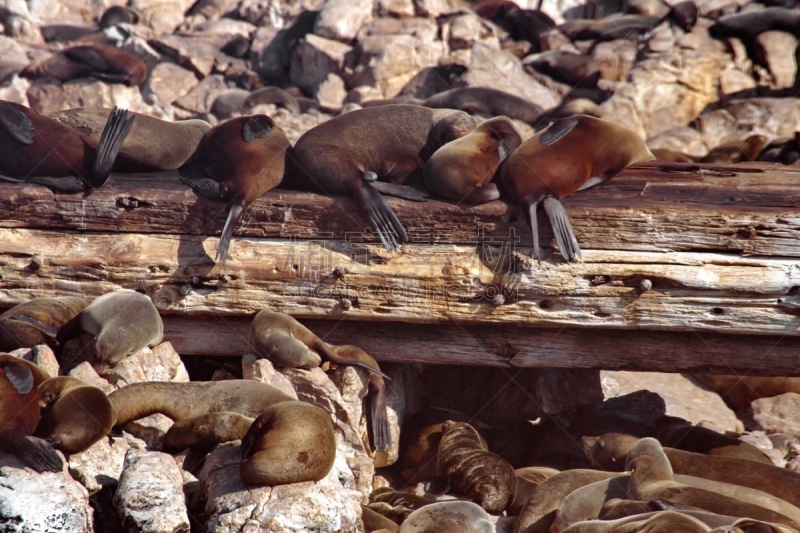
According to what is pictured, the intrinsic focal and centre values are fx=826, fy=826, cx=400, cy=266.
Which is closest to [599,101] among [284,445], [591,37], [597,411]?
[591,37]

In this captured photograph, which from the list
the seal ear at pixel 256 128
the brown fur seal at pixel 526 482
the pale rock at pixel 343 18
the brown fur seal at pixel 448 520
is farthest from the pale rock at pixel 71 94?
the brown fur seal at pixel 448 520

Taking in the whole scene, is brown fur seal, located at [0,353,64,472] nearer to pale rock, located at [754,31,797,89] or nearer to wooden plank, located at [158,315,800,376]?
wooden plank, located at [158,315,800,376]

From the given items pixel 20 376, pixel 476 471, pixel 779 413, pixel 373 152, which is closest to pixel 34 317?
pixel 20 376

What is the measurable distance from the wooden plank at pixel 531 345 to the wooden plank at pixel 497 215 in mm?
595

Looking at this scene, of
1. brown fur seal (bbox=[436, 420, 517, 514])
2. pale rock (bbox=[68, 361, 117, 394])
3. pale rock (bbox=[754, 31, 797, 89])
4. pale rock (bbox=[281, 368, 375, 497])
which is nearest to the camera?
pale rock (bbox=[68, 361, 117, 394])

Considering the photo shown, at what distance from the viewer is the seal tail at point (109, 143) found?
5387 mm

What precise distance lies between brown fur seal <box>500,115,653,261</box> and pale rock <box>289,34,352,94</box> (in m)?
8.05

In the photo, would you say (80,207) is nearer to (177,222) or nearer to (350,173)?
(177,222)

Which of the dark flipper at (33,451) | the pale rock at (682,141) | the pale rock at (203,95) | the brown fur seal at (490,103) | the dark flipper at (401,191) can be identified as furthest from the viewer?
the pale rock at (203,95)

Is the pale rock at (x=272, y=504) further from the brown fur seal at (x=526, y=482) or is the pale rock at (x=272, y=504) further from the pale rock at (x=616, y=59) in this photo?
the pale rock at (x=616, y=59)

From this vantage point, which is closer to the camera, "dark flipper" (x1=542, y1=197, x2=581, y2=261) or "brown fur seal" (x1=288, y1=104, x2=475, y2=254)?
"dark flipper" (x1=542, y1=197, x2=581, y2=261)

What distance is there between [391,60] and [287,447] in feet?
33.4

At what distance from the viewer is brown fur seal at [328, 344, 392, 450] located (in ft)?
17.0

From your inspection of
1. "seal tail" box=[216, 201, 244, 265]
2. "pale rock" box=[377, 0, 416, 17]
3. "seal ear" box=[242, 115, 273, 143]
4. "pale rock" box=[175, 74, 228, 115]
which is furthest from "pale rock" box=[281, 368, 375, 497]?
"pale rock" box=[377, 0, 416, 17]
